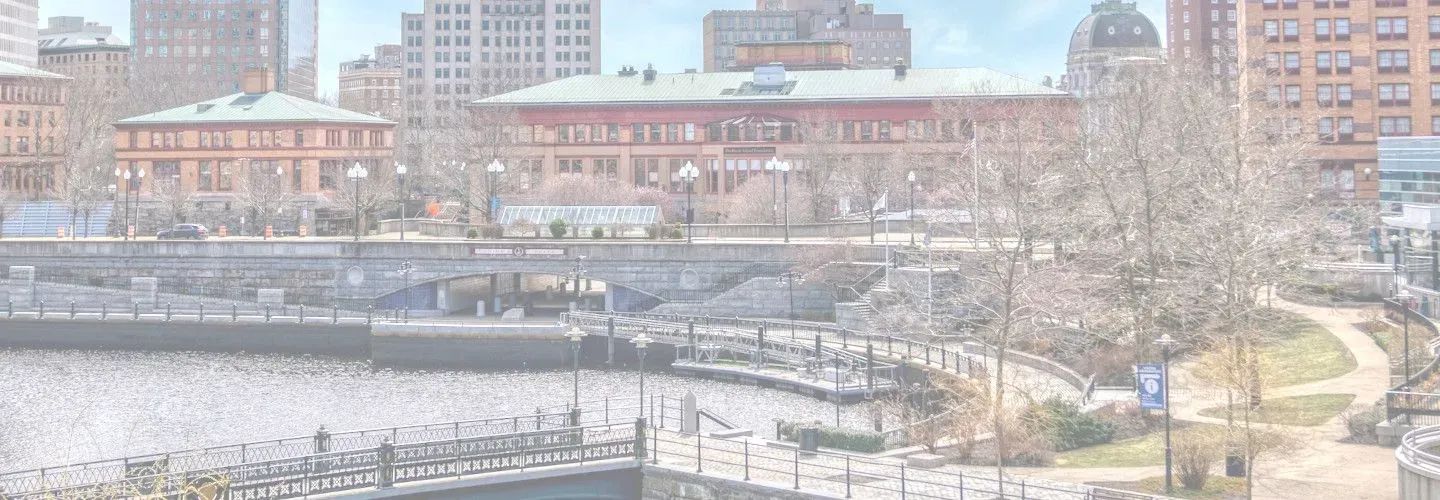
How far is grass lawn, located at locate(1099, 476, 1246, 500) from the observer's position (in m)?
36.1

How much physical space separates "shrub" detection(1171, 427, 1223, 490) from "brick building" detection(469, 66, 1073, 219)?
7621cm

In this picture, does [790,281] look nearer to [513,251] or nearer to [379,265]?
[513,251]

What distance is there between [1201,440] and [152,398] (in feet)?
133

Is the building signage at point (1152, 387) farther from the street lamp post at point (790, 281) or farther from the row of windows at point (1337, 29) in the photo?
the row of windows at point (1337, 29)

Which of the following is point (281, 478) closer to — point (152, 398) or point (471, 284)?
point (152, 398)

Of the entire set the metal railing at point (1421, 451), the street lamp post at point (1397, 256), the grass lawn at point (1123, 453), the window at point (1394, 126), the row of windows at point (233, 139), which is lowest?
the grass lawn at point (1123, 453)

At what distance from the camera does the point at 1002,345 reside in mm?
42812

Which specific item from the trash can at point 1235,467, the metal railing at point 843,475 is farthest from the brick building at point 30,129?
the trash can at point 1235,467

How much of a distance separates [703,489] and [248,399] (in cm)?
3025

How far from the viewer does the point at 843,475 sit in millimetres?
38219

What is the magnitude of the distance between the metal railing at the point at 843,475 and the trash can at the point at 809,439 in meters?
0.14

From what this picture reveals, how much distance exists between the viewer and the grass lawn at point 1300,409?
4362 centimetres

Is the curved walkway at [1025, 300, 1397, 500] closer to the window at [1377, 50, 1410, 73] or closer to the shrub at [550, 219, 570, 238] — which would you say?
the shrub at [550, 219, 570, 238]

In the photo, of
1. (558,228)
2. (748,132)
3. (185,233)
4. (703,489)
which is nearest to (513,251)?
(558,228)
